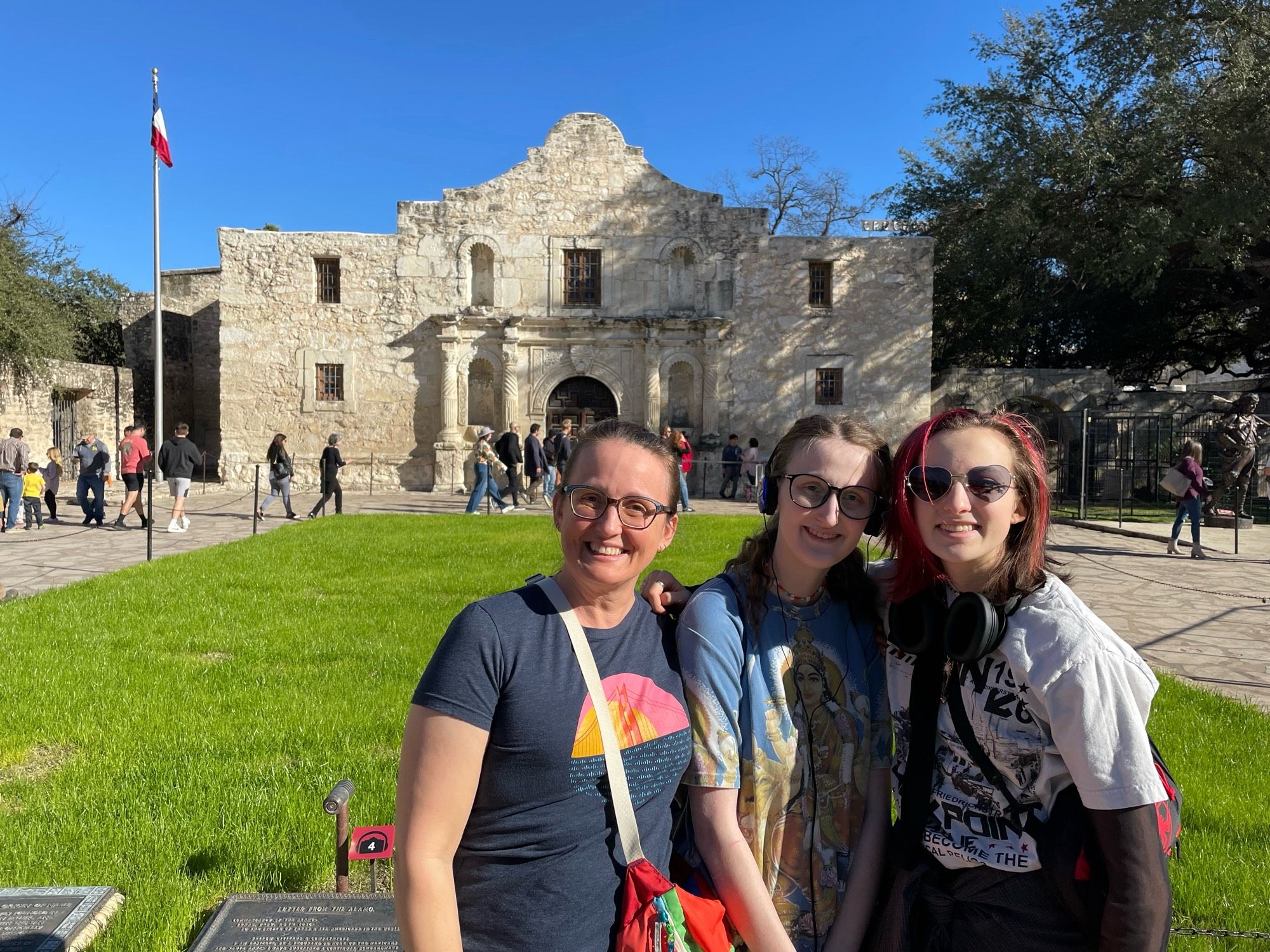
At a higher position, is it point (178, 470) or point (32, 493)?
point (178, 470)

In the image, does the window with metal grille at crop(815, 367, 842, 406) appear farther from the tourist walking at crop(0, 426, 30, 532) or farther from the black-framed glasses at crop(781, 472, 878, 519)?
the black-framed glasses at crop(781, 472, 878, 519)

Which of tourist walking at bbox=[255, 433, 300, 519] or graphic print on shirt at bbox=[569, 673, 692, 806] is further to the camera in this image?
tourist walking at bbox=[255, 433, 300, 519]

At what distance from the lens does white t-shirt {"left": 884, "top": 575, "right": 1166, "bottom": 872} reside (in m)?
1.60

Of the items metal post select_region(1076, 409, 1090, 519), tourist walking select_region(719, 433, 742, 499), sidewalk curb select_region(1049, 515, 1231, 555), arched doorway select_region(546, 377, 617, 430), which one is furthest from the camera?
arched doorway select_region(546, 377, 617, 430)

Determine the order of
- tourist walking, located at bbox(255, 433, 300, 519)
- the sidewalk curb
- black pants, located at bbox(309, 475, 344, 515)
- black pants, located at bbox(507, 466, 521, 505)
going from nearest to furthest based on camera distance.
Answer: the sidewalk curb < tourist walking, located at bbox(255, 433, 300, 519) < black pants, located at bbox(309, 475, 344, 515) < black pants, located at bbox(507, 466, 521, 505)

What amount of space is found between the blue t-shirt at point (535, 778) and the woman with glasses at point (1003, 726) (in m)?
0.63

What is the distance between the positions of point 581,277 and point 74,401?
1483 cm

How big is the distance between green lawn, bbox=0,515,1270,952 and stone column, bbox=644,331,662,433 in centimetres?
1419

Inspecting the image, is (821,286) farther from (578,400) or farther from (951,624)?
(951,624)

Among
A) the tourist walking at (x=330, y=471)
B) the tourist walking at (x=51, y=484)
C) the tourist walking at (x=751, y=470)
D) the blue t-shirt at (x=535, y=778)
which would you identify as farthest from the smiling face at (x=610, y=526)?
the tourist walking at (x=751, y=470)

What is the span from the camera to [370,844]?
2959mm

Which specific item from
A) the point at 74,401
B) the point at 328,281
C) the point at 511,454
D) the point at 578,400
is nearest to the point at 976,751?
the point at 511,454

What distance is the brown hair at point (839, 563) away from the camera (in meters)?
2.01

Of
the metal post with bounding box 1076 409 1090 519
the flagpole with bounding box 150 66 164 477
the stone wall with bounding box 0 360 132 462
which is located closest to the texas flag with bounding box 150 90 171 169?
the flagpole with bounding box 150 66 164 477
